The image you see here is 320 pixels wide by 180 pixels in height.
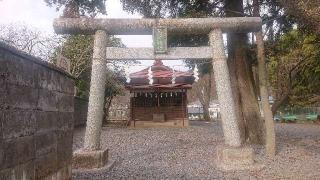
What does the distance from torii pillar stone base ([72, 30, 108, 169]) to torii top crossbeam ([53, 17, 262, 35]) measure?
26 cm

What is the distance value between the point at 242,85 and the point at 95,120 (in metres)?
5.89

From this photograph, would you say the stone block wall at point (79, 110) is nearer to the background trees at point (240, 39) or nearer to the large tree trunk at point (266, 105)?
the background trees at point (240, 39)

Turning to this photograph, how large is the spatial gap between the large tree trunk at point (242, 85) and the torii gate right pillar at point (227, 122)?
3.22 metres

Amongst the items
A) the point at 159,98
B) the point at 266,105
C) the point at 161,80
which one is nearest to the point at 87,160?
the point at 266,105

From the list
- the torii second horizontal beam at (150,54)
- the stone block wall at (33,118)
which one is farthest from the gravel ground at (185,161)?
the torii second horizontal beam at (150,54)

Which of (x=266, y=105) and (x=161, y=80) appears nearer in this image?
(x=266, y=105)

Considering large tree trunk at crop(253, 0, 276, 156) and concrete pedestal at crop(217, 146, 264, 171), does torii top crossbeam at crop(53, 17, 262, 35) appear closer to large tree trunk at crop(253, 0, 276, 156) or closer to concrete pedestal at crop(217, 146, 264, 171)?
large tree trunk at crop(253, 0, 276, 156)

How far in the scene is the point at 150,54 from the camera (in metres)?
10.1

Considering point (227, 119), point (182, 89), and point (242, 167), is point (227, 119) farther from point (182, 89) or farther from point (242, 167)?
point (182, 89)

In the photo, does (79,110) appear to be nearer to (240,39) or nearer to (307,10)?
(240,39)

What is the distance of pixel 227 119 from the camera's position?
954 cm

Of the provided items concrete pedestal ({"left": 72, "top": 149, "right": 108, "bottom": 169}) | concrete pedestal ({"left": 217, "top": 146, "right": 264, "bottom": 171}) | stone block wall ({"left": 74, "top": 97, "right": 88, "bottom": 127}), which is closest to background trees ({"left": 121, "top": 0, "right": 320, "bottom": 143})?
concrete pedestal ({"left": 217, "top": 146, "right": 264, "bottom": 171})

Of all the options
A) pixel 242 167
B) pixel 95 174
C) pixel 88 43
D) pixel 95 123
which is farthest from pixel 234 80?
pixel 88 43

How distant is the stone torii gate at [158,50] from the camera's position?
9539mm
